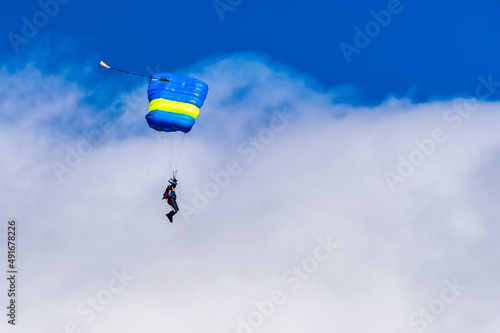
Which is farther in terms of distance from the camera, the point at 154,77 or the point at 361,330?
the point at 361,330

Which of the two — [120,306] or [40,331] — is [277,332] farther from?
[40,331]

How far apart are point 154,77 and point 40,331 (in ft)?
362

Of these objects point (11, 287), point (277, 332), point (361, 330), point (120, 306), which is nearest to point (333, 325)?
point (361, 330)

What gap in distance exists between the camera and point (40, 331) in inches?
5625

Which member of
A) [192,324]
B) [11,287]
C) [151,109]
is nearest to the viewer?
[151,109]

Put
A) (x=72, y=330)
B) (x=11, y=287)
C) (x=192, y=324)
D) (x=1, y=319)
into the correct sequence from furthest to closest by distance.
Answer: (x=192, y=324) → (x=1, y=319) → (x=72, y=330) → (x=11, y=287)

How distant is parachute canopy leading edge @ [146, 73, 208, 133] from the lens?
44312 millimetres

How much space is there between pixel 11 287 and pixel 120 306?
14889 cm

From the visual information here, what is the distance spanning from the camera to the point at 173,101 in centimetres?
4497

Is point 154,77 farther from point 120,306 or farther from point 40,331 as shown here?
point 120,306

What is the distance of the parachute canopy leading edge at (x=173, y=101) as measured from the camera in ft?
145

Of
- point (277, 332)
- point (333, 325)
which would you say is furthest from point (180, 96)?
point (277, 332)

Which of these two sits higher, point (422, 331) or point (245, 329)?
point (245, 329)

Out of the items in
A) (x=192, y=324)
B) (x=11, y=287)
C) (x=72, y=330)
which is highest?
(x=192, y=324)
